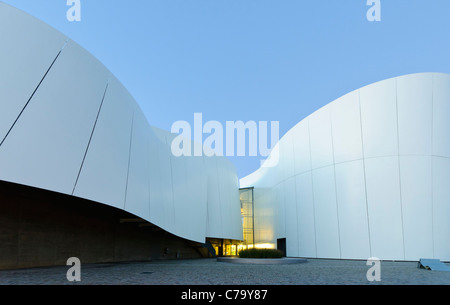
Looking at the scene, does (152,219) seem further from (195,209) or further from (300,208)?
(300,208)

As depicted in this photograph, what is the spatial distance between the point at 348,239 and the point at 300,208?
5.25 metres

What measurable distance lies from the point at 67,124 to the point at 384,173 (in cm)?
1714

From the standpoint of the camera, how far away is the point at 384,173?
1947cm

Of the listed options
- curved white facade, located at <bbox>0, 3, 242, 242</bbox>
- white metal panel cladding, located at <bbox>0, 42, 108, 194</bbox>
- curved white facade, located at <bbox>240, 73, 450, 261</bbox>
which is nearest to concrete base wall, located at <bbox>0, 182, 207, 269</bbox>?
curved white facade, located at <bbox>0, 3, 242, 242</bbox>

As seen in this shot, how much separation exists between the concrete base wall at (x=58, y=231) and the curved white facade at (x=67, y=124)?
87.9 inches

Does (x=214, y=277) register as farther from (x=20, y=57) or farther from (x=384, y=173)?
(x=384, y=173)

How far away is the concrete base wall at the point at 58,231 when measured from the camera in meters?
11.6

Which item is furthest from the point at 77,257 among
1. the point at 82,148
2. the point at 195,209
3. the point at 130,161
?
the point at 195,209

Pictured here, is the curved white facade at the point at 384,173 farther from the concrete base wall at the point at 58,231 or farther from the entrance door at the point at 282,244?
the concrete base wall at the point at 58,231

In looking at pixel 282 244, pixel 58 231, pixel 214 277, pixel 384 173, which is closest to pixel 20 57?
pixel 58 231

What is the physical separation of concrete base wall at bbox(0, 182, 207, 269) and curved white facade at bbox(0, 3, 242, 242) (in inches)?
87.9

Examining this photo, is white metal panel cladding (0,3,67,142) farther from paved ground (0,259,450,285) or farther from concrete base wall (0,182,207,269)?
paved ground (0,259,450,285)

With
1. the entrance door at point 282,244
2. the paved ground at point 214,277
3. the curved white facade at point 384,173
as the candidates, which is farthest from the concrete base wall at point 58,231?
the entrance door at point 282,244

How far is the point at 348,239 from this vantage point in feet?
67.1
